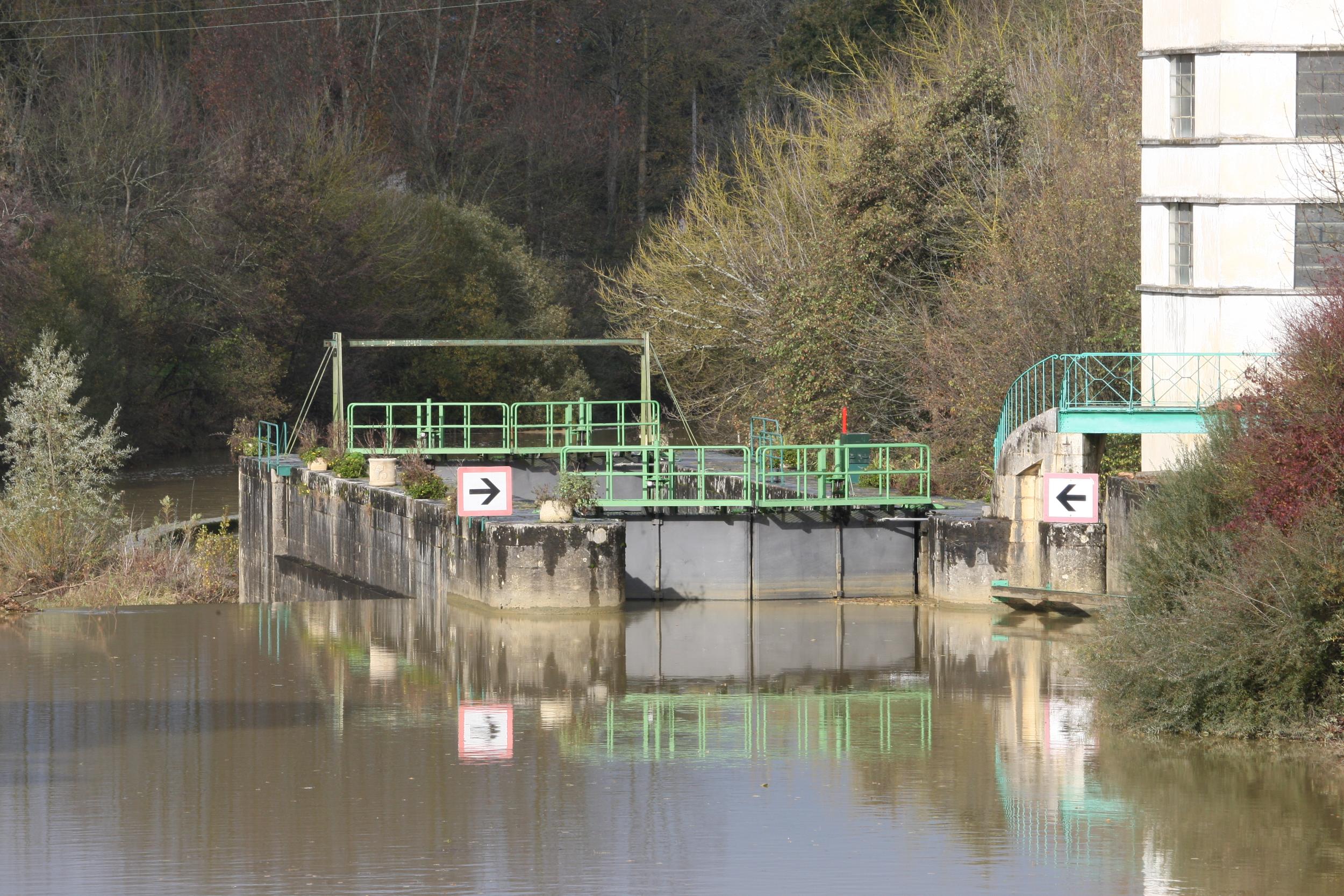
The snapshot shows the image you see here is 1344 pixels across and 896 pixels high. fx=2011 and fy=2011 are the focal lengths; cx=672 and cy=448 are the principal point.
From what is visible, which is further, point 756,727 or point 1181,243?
point 1181,243

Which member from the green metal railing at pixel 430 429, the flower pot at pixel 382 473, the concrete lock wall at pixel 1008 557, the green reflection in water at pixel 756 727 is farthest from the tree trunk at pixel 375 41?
the green reflection in water at pixel 756 727

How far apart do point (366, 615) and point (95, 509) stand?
21.2 ft

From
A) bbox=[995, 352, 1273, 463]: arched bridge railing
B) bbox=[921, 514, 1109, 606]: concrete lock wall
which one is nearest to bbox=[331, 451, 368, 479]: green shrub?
bbox=[921, 514, 1109, 606]: concrete lock wall

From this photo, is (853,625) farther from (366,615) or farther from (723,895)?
(723,895)

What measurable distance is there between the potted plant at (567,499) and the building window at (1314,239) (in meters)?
10.1

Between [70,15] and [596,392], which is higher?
[70,15]

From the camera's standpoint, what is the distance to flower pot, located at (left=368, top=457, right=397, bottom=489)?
32.1 metres

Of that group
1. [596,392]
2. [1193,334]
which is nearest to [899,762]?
[1193,334]

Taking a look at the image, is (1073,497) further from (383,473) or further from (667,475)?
(383,473)

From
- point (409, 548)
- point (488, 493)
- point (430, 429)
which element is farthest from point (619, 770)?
point (430, 429)

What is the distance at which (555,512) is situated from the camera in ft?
87.6

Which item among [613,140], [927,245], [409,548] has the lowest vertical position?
[409,548]

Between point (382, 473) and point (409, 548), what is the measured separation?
7.91 ft

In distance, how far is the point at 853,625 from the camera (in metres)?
26.9
